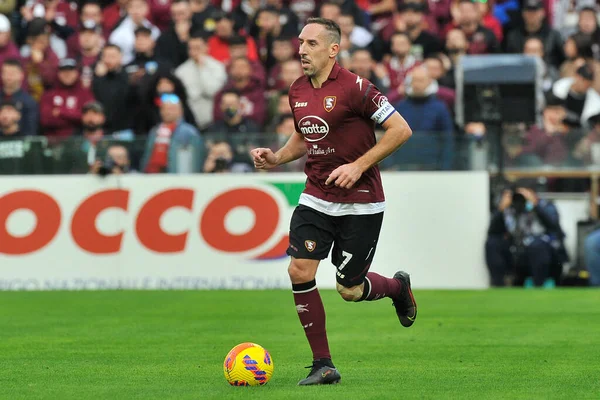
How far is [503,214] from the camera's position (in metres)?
16.5

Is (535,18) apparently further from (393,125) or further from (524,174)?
(393,125)

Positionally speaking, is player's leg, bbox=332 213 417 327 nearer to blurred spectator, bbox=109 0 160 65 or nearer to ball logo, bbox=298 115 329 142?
ball logo, bbox=298 115 329 142

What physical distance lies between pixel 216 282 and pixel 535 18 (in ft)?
24.8

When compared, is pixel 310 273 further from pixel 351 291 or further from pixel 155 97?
pixel 155 97

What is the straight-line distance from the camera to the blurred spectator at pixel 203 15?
20344 millimetres

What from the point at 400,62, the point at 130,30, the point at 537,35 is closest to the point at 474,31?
the point at 537,35

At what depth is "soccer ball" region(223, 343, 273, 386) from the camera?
752 centimetres

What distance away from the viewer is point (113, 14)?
2162cm

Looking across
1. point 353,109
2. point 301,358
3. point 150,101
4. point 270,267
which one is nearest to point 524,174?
point 270,267

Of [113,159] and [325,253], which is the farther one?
[113,159]

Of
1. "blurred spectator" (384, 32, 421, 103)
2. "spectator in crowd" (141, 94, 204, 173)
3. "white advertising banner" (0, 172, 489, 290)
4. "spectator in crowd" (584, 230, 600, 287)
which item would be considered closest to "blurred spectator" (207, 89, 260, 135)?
"spectator in crowd" (141, 94, 204, 173)

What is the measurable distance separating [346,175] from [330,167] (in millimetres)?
393

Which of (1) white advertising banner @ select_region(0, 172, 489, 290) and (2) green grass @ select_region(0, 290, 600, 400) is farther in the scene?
(1) white advertising banner @ select_region(0, 172, 489, 290)

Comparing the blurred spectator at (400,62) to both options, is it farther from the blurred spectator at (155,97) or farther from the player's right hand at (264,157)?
the player's right hand at (264,157)
